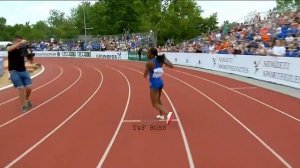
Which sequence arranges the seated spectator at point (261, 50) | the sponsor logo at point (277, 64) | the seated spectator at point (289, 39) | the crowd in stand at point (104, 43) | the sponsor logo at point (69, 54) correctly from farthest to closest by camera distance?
the sponsor logo at point (69, 54) < the crowd in stand at point (104, 43) < the seated spectator at point (261, 50) < the seated spectator at point (289, 39) < the sponsor logo at point (277, 64)

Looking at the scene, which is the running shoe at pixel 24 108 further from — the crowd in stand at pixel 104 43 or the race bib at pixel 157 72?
the crowd in stand at pixel 104 43

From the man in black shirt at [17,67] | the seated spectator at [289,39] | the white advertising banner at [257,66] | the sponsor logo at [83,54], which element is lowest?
the sponsor logo at [83,54]

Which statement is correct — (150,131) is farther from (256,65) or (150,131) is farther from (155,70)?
(256,65)

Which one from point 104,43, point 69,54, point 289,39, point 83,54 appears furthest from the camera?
point 69,54

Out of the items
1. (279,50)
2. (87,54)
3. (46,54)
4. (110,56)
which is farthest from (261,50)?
(46,54)

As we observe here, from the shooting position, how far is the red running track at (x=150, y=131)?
7.51 m

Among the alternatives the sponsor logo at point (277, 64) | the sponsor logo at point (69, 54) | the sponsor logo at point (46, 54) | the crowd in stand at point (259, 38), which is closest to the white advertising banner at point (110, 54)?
the sponsor logo at point (69, 54)

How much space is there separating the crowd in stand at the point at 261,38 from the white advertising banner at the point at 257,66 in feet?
1.41

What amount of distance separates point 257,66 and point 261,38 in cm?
349

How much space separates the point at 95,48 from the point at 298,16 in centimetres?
3926

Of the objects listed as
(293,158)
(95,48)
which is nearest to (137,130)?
(293,158)

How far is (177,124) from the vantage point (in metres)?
10.6

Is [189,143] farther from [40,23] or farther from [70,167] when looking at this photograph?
[40,23]

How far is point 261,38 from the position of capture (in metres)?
23.8
